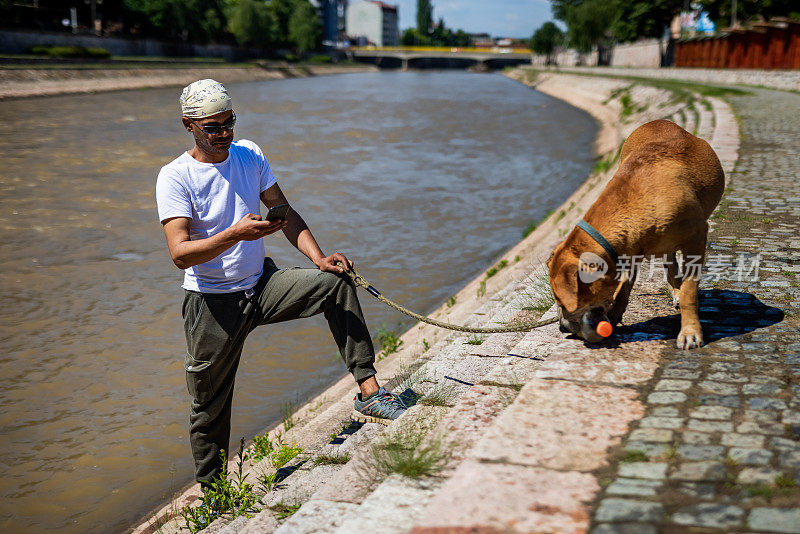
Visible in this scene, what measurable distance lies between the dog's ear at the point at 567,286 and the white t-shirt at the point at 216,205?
1.78m

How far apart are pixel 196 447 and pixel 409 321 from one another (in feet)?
16.5

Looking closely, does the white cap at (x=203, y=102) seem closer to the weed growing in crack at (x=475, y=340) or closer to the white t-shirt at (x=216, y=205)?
the white t-shirt at (x=216, y=205)

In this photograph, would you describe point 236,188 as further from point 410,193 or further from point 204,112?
point 410,193

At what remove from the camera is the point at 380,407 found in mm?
4273

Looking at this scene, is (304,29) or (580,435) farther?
(304,29)

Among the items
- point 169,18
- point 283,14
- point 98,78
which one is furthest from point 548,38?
point 98,78

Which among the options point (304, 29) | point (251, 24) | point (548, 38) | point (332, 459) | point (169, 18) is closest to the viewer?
point (332, 459)

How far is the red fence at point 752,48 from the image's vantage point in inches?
1426

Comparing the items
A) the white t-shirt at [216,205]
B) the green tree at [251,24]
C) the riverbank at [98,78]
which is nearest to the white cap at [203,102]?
the white t-shirt at [216,205]

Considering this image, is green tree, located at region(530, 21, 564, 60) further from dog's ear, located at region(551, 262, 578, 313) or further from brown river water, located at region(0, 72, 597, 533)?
dog's ear, located at region(551, 262, 578, 313)

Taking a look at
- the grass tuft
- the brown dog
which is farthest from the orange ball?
the grass tuft

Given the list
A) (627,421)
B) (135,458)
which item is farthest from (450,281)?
(627,421)

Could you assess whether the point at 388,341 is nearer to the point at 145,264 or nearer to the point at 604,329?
the point at 604,329

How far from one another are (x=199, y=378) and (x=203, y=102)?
1.59 m
